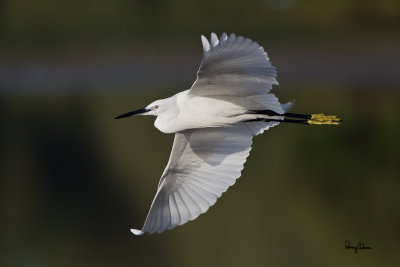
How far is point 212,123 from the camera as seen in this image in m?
6.20

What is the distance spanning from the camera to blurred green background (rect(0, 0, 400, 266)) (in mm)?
7660

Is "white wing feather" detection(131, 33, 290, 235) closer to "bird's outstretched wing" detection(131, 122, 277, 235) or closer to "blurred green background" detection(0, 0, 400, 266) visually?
"bird's outstretched wing" detection(131, 122, 277, 235)

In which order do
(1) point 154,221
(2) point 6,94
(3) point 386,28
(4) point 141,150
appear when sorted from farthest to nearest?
(3) point 386,28 < (2) point 6,94 < (4) point 141,150 < (1) point 154,221

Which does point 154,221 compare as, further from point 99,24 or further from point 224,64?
point 99,24

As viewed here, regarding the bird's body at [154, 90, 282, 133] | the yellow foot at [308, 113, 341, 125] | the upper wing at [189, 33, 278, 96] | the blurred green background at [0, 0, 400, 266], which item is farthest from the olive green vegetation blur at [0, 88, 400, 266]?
the upper wing at [189, 33, 278, 96]

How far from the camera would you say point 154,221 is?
20.1ft

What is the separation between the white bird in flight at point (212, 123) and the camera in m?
5.77

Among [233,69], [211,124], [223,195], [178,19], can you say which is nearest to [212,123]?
[211,124]

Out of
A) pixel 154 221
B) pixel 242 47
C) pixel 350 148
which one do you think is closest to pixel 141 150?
pixel 350 148

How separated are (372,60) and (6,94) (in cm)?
676

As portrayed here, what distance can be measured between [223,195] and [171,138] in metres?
3.45

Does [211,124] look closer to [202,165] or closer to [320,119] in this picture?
[202,165]

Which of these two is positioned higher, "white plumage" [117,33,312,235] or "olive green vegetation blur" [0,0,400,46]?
"olive green vegetation blur" [0,0,400,46]

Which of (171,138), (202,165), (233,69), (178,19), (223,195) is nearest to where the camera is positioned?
(233,69)
